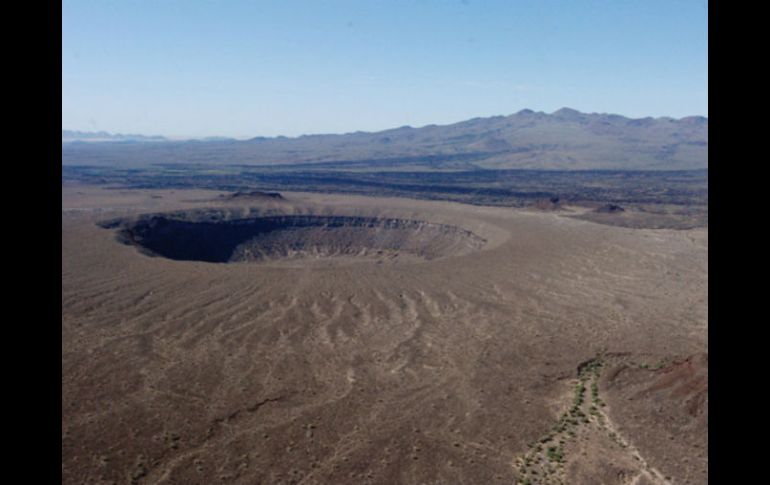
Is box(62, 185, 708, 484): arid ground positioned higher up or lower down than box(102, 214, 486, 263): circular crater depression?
lower down

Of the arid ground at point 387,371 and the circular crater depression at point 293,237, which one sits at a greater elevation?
the circular crater depression at point 293,237

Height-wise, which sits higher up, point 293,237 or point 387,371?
point 293,237

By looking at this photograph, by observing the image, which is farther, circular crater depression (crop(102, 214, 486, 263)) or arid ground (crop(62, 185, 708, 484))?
circular crater depression (crop(102, 214, 486, 263))

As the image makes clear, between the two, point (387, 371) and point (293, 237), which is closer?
point (387, 371)

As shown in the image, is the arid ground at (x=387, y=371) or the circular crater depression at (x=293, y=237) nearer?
the arid ground at (x=387, y=371)
